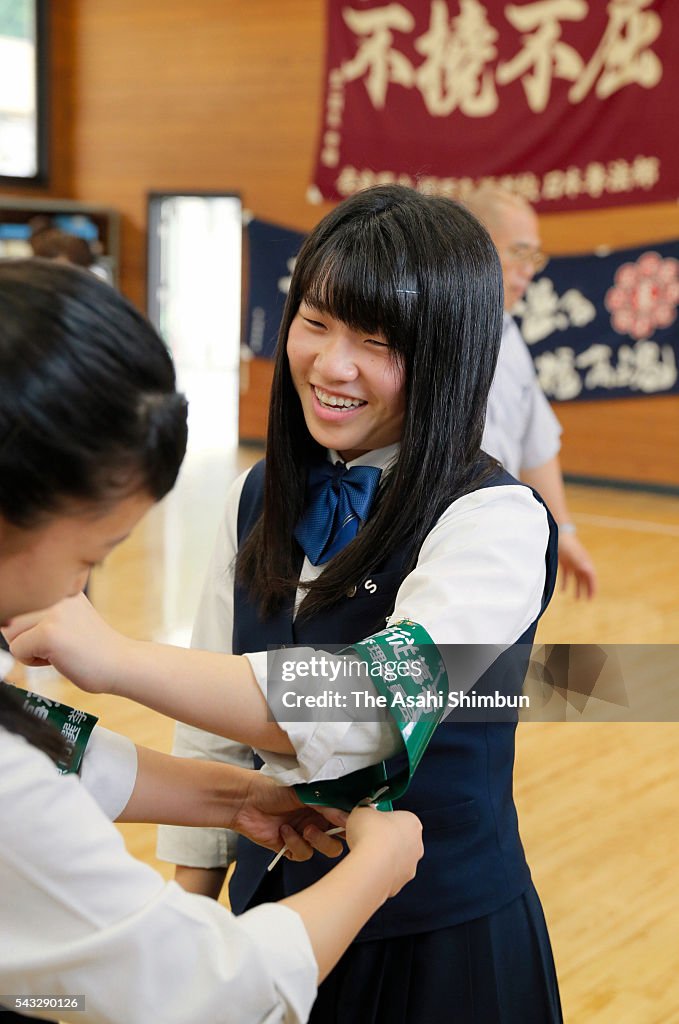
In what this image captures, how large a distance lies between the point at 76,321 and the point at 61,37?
9.13 metres

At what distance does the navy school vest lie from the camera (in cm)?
119

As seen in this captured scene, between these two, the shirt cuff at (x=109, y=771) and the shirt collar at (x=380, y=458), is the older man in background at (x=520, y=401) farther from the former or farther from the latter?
the shirt cuff at (x=109, y=771)

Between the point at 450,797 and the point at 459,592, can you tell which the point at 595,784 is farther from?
the point at 459,592

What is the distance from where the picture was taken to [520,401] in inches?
120

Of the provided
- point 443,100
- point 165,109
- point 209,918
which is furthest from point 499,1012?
point 165,109

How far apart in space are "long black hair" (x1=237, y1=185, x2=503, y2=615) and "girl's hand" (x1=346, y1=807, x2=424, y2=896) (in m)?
0.28

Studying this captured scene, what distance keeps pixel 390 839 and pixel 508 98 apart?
6.48 meters

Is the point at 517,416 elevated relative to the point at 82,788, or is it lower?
lower

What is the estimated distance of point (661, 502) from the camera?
6406 millimetres

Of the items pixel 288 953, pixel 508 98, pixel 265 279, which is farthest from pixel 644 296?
pixel 288 953

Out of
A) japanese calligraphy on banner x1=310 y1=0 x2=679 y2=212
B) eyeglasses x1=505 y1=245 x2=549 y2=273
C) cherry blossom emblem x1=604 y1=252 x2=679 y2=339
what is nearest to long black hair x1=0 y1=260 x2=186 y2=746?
eyeglasses x1=505 y1=245 x2=549 y2=273

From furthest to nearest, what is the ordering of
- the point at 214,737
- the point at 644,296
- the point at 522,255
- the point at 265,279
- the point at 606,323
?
the point at 265,279 < the point at 606,323 < the point at 644,296 < the point at 522,255 < the point at 214,737

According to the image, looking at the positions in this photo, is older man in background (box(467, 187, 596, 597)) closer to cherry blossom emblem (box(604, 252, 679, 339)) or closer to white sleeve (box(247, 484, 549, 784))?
white sleeve (box(247, 484, 549, 784))

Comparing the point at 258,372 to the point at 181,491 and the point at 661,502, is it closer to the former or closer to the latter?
the point at 181,491
